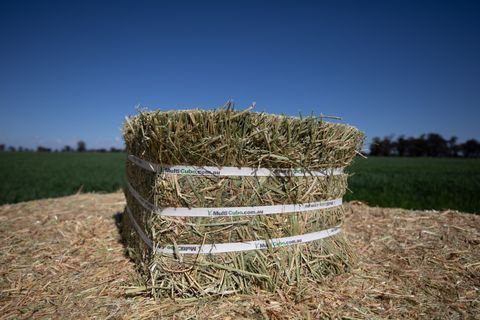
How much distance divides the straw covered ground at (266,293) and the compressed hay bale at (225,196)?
218mm

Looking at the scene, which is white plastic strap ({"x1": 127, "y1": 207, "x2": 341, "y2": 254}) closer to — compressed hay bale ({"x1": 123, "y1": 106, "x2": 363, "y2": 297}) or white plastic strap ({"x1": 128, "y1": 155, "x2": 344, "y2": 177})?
compressed hay bale ({"x1": 123, "y1": 106, "x2": 363, "y2": 297})

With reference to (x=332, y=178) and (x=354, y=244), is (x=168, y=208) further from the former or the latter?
(x=354, y=244)

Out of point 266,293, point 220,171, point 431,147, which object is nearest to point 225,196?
point 220,171

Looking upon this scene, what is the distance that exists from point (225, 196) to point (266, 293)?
1.13 metres

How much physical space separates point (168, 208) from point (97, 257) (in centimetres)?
199

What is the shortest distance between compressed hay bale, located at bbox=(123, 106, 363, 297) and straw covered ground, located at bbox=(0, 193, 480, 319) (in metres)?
0.22

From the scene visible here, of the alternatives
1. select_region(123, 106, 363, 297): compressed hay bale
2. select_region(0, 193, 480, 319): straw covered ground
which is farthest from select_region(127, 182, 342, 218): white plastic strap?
select_region(0, 193, 480, 319): straw covered ground

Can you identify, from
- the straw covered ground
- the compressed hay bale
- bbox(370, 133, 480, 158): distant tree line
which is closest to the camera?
the straw covered ground

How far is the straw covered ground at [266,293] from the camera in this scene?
309cm

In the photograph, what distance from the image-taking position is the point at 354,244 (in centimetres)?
506

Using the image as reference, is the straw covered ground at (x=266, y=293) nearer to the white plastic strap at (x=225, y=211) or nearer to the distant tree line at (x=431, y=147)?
the white plastic strap at (x=225, y=211)

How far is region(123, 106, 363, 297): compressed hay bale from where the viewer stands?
3.27 m

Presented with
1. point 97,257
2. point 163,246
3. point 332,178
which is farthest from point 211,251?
point 97,257

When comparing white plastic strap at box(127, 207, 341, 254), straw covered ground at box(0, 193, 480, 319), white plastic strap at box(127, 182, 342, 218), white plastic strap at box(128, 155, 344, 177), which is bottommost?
straw covered ground at box(0, 193, 480, 319)
